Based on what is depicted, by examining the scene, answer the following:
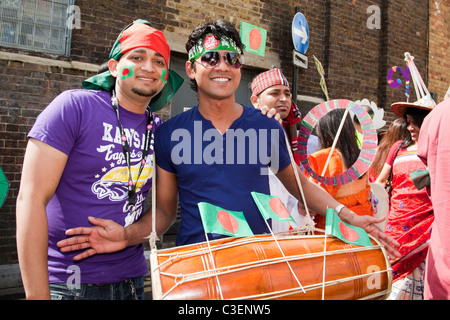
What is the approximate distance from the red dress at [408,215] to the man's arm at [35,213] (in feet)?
8.33

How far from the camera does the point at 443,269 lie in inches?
61.2

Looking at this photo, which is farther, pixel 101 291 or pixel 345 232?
pixel 101 291

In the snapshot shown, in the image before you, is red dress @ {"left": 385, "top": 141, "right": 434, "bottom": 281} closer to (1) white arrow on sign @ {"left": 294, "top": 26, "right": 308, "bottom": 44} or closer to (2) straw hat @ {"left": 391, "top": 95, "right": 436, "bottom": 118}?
(2) straw hat @ {"left": 391, "top": 95, "right": 436, "bottom": 118}

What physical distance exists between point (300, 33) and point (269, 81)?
373cm

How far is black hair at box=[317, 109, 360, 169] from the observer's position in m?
2.62

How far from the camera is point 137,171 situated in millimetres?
1735

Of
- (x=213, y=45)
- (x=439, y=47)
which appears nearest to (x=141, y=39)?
(x=213, y=45)

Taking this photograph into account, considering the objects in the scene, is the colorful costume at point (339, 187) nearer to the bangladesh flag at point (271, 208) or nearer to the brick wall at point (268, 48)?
the bangladesh flag at point (271, 208)

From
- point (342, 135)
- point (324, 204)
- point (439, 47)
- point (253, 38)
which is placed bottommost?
point (324, 204)

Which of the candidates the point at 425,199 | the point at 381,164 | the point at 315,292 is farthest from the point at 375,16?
the point at 315,292

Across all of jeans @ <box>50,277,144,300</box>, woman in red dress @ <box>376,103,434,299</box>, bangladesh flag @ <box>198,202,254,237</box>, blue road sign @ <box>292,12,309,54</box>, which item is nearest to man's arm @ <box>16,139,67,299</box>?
jeans @ <box>50,277,144,300</box>

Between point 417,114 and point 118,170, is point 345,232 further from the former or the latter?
point 417,114

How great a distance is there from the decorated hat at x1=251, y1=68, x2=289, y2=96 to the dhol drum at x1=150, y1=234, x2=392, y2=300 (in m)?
1.92

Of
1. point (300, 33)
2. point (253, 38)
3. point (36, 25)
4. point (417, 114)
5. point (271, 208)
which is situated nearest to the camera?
point (271, 208)
